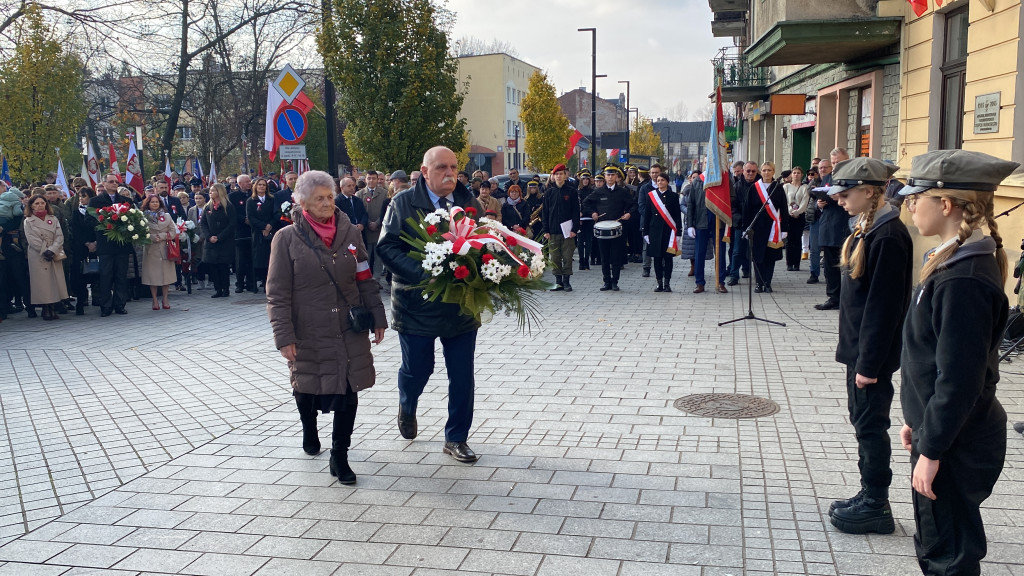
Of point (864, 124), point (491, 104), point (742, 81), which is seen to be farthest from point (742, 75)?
point (491, 104)

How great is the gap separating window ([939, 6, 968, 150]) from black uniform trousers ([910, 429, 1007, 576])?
392 inches

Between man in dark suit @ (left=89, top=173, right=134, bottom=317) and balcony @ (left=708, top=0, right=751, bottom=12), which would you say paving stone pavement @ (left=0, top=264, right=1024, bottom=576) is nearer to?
man in dark suit @ (left=89, top=173, right=134, bottom=317)

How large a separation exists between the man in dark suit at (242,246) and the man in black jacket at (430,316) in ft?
34.5

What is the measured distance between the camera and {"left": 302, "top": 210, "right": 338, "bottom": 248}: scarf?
17.1 ft

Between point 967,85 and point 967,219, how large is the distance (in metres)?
9.53

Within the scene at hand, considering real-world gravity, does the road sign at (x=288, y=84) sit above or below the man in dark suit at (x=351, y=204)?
above

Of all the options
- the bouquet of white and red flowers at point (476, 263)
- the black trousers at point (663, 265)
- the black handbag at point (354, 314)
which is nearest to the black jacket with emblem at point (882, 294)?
the bouquet of white and red flowers at point (476, 263)

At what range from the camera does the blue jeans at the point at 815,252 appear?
1376cm

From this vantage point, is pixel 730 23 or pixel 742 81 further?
pixel 730 23

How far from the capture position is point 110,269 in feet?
43.0

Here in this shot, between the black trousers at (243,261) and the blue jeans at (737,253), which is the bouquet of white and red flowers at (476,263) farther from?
the black trousers at (243,261)

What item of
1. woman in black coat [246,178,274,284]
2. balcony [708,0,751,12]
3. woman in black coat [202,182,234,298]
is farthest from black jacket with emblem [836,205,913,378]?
balcony [708,0,751,12]

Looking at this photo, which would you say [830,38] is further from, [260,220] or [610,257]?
[260,220]

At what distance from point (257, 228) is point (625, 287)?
6.61 metres
